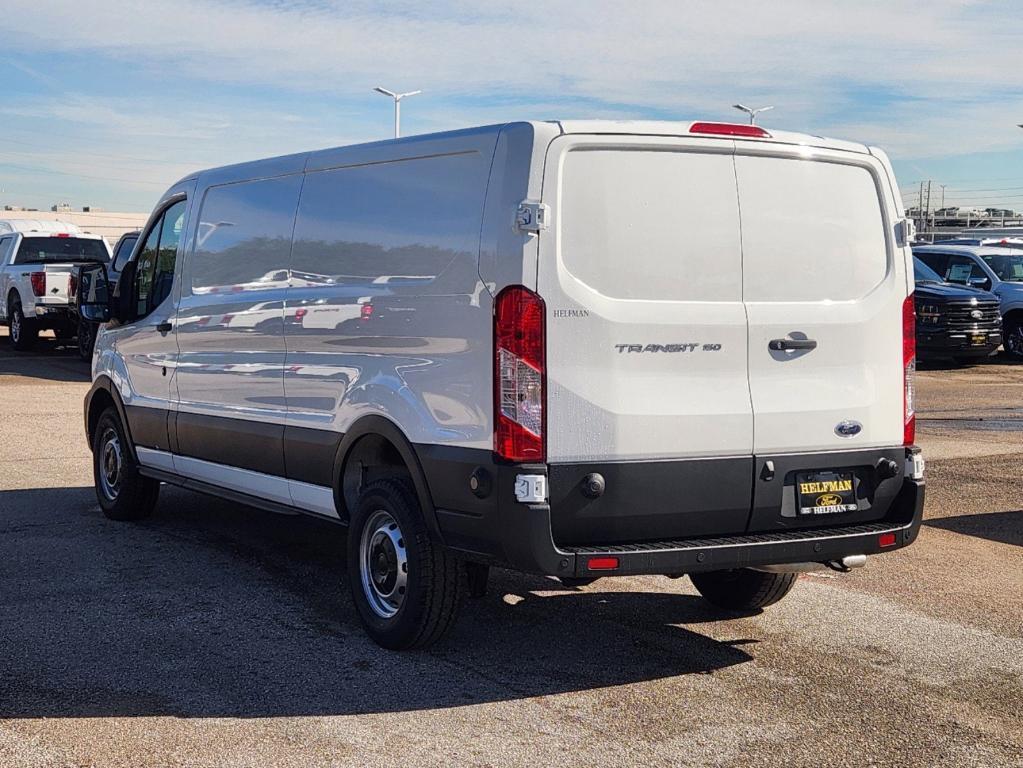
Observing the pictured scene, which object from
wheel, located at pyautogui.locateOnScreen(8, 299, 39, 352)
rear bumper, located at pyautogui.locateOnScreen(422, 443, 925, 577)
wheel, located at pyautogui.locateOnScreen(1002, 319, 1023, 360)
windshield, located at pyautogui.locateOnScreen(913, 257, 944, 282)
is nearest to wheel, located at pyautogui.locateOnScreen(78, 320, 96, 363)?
wheel, located at pyautogui.locateOnScreen(8, 299, 39, 352)

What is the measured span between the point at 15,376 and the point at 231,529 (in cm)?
1226

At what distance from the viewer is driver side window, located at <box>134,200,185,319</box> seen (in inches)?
331

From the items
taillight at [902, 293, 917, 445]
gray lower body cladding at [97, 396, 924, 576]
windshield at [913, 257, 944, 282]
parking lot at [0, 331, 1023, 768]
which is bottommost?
parking lot at [0, 331, 1023, 768]

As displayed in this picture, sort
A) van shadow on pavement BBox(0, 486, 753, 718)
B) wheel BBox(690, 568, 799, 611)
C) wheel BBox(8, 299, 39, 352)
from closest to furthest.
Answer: van shadow on pavement BBox(0, 486, 753, 718) → wheel BBox(690, 568, 799, 611) → wheel BBox(8, 299, 39, 352)

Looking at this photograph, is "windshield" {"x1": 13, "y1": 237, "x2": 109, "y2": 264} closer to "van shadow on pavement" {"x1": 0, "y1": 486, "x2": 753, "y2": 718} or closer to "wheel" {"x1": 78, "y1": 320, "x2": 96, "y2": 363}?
"wheel" {"x1": 78, "y1": 320, "x2": 96, "y2": 363}

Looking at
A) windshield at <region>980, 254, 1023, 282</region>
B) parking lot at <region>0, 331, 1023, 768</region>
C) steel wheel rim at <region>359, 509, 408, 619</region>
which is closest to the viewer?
parking lot at <region>0, 331, 1023, 768</region>

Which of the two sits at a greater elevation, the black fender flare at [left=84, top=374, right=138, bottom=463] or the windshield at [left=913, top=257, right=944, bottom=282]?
the windshield at [left=913, top=257, right=944, bottom=282]

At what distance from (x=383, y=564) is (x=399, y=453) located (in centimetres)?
51

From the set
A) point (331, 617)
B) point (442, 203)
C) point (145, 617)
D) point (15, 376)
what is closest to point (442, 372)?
point (442, 203)

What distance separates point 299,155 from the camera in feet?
23.0

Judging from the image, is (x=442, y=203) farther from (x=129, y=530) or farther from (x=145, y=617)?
(x=129, y=530)

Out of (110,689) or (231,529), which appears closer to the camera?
(110,689)

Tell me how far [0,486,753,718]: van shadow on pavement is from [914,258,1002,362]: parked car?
16320 mm

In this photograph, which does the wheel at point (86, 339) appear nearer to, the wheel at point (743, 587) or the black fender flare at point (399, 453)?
the black fender flare at point (399, 453)
